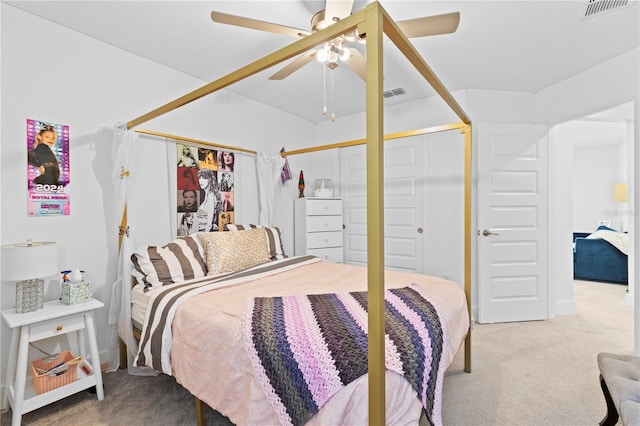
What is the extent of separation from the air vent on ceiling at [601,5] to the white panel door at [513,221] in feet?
4.76

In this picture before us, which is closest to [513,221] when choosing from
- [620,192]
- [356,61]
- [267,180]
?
[356,61]

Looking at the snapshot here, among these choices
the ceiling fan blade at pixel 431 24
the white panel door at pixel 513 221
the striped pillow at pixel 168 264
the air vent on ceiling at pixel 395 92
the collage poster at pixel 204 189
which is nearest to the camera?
the ceiling fan blade at pixel 431 24

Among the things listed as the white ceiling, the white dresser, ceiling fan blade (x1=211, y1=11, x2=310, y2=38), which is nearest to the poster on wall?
the white ceiling

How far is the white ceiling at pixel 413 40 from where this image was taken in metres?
2.16

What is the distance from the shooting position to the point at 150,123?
286cm

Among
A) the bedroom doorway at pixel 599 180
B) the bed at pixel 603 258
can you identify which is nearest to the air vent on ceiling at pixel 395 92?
the bedroom doorway at pixel 599 180

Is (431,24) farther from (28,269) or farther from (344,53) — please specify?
(28,269)

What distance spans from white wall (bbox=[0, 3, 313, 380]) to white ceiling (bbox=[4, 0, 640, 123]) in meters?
0.17

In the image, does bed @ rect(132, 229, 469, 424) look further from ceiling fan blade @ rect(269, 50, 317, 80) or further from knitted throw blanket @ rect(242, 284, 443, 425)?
ceiling fan blade @ rect(269, 50, 317, 80)

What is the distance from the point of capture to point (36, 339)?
1.92 meters

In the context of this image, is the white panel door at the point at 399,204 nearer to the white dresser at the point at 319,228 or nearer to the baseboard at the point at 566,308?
the white dresser at the point at 319,228

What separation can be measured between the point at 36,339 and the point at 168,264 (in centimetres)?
85

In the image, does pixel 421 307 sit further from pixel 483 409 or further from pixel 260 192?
pixel 260 192

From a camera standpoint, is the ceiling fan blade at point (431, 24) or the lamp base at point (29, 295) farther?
the lamp base at point (29, 295)
